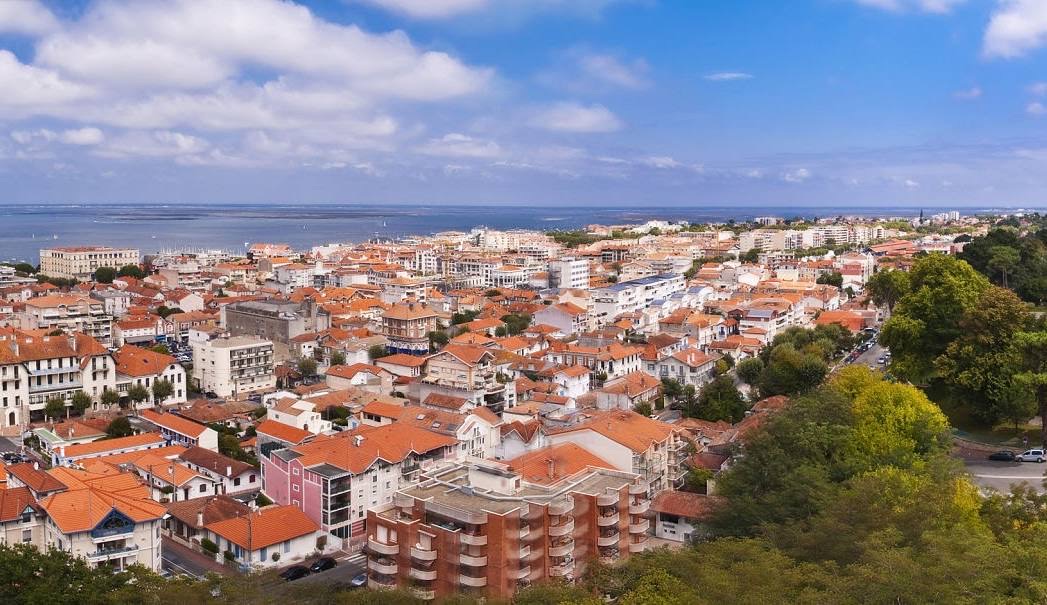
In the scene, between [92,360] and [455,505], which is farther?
[92,360]

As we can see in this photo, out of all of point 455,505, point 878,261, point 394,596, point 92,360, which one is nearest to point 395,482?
point 455,505

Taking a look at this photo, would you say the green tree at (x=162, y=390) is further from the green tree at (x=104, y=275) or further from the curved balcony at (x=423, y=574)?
the green tree at (x=104, y=275)

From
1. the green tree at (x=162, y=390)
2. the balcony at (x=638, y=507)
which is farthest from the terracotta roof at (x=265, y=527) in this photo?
the green tree at (x=162, y=390)

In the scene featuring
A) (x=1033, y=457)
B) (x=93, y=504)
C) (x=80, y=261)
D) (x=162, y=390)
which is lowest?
(x=162, y=390)

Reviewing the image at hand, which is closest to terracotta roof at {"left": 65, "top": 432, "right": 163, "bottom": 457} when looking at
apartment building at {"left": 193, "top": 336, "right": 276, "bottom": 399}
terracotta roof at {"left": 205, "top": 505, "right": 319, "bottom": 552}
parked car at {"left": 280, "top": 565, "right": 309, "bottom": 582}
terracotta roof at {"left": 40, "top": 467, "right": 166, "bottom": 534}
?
terracotta roof at {"left": 40, "top": 467, "right": 166, "bottom": 534}

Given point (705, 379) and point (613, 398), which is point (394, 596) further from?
point (705, 379)

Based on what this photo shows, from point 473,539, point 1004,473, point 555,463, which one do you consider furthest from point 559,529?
point 1004,473

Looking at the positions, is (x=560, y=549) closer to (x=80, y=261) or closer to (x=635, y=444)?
(x=635, y=444)
